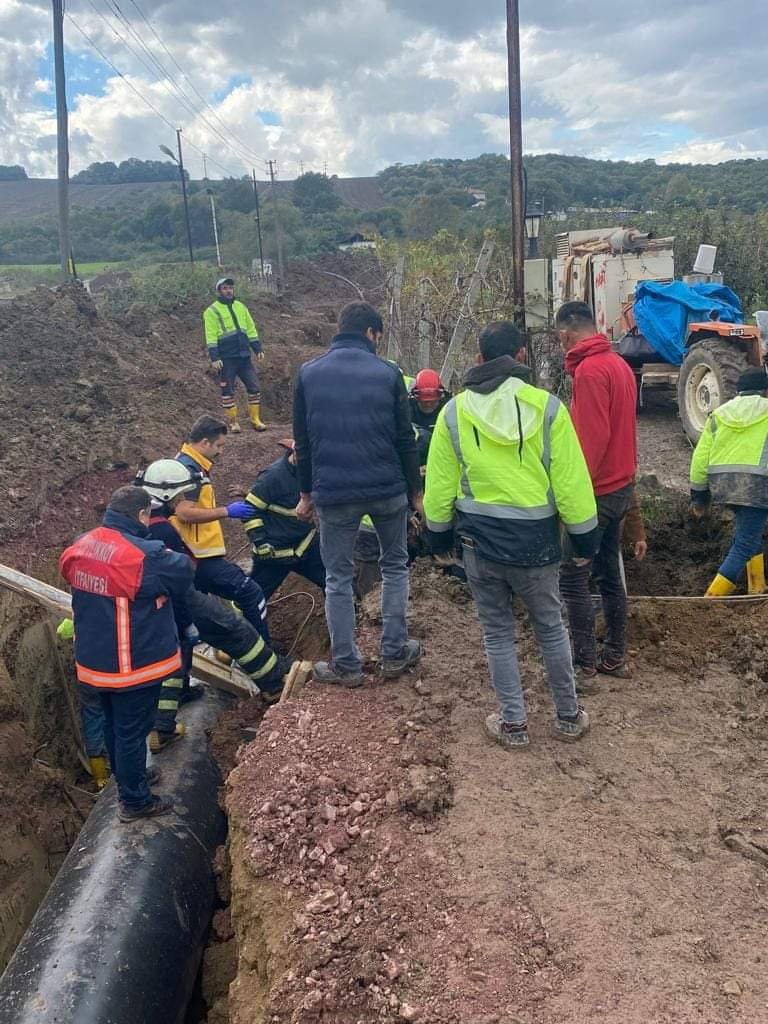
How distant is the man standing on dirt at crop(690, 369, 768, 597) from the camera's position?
16.2ft

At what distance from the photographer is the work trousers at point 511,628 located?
338 centimetres

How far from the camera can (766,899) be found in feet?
8.38

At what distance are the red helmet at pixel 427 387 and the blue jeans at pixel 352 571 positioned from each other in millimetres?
1644

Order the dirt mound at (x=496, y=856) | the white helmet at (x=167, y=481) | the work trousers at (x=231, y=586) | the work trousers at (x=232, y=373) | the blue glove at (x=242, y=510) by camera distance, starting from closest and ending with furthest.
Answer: the dirt mound at (x=496, y=856) → the white helmet at (x=167, y=481) → the work trousers at (x=231, y=586) → the blue glove at (x=242, y=510) → the work trousers at (x=232, y=373)

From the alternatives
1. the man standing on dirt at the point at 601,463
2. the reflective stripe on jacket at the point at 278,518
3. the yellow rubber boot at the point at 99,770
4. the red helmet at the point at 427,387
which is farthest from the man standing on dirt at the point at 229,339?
the man standing on dirt at the point at 601,463

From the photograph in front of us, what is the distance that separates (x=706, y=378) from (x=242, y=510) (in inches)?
234

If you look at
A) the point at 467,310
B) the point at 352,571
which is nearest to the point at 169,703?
the point at 352,571

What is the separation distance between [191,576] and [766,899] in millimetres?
2739

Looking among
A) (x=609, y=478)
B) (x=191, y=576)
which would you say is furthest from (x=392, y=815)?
(x=609, y=478)

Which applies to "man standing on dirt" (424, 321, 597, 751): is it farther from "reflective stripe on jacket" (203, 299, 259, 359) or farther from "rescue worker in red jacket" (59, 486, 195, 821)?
"reflective stripe on jacket" (203, 299, 259, 359)

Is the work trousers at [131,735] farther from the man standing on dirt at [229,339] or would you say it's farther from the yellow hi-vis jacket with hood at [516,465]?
the man standing on dirt at [229,339]

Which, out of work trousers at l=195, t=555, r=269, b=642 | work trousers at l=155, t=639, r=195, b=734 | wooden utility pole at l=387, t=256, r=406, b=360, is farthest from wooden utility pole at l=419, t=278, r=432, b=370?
work trousers at l=155, t=639, r=195, b=734

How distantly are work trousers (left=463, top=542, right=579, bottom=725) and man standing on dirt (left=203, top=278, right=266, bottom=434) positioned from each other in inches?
288

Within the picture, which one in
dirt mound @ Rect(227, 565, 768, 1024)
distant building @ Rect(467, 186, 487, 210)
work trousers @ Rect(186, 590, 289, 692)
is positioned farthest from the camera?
distant building @ Rect(467, 186, 487, 210)
